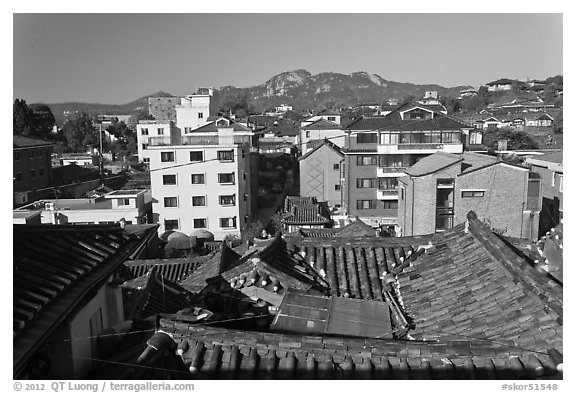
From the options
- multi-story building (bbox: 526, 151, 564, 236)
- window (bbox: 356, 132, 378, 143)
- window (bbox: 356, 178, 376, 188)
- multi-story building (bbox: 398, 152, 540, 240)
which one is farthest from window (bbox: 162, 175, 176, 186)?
multi-story building (bbox: 526, 151, 564, 236)

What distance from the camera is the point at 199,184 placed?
21.8 m

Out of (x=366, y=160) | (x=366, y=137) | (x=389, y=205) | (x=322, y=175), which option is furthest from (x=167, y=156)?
(x=389, y=205)

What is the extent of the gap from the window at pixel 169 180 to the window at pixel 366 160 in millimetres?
8675

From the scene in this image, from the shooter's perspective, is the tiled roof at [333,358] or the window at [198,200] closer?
the tiled roof at [333,358]

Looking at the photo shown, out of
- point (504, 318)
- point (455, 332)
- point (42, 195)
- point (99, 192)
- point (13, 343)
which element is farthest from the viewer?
point (99, 192)

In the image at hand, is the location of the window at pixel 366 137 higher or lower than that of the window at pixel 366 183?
higher

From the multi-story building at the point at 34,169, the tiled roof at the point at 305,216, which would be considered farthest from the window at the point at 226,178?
the multi-story building at the point at 34,169

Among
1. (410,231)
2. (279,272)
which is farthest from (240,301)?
(410,231)

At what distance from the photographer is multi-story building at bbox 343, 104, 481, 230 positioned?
826 inches

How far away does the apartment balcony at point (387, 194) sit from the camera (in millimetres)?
21984

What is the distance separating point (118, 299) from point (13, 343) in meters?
1.94

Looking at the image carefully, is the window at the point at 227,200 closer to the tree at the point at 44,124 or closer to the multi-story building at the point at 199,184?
the multi-story building at the point at 199,184

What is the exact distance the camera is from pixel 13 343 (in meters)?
2.76
